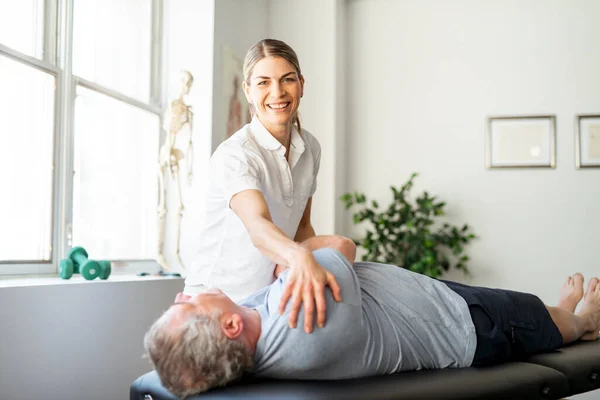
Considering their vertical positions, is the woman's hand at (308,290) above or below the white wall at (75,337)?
above

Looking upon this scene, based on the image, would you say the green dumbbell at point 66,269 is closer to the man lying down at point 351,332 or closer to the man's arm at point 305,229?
the man's arm at point 305,229

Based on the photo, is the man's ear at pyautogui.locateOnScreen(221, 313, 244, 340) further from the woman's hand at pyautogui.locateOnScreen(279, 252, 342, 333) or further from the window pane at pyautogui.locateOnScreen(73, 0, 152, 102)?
the window pane at pyautogui.locateOnScreen(73, 0, 152, 102)

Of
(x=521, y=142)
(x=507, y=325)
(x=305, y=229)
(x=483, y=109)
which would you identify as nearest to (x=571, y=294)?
(x=507, y=325)

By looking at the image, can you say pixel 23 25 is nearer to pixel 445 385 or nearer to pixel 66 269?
pixel 66 269

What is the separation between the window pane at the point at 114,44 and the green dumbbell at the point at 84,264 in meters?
1.01

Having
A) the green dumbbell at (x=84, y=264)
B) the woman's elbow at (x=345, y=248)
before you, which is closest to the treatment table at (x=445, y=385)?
the woman's elbow at (x=345, y=248)

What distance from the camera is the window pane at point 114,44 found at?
11.8 ft

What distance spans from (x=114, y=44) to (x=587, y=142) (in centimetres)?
321

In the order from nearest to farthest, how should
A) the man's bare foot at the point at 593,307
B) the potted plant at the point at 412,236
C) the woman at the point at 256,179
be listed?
the woman at the point at 256,179, the man's bare foot at the point at 593,307, the potted plant at the point at 412,236

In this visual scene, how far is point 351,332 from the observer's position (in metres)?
1.43

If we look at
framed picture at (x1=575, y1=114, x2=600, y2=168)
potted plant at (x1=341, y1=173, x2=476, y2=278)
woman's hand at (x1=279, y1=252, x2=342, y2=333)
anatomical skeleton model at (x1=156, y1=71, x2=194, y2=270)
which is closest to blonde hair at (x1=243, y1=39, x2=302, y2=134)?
woman's hand at (x1=279, y1=252, x2=342, y2=333)

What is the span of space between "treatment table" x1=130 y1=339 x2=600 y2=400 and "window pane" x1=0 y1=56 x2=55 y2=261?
178 centimetres

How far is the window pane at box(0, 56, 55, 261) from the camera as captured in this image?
294 centimetres

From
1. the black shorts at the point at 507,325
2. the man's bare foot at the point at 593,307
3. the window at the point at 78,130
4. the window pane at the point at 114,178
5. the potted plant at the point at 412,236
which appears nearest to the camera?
the black shorts at the point at 507,325
